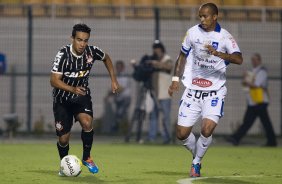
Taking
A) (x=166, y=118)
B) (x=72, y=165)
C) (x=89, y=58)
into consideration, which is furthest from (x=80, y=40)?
(x=166, y=118)

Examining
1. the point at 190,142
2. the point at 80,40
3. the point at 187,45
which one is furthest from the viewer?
the point at 190,142

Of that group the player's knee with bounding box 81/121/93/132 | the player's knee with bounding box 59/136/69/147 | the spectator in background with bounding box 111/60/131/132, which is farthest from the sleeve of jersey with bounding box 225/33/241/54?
the spectator in background with bounding box 111/60/131/132

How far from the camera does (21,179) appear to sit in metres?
13.5

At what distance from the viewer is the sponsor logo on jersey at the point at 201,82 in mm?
14141

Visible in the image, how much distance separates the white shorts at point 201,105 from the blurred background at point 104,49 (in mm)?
12845

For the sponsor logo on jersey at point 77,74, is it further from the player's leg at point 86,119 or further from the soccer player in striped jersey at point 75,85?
the player's leg at point 86,119

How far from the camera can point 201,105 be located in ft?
46.7

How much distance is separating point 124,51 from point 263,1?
637cm

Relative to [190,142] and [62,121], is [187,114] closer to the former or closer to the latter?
[190,142]

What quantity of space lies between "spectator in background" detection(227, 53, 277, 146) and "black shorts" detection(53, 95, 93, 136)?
10579mm

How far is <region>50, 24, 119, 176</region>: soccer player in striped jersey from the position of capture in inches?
541

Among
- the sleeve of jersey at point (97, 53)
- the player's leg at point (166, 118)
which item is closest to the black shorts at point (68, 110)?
the sleeve of jersey at point (97, 53)

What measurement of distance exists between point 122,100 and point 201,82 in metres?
13.6

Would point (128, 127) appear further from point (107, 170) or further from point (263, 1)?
point (107, 170)
